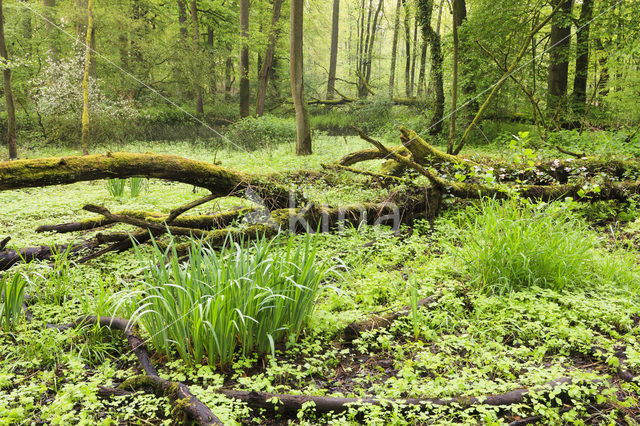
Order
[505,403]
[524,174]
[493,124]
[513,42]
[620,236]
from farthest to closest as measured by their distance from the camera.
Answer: [493,124]
[513,42]
[524,174]
[620,236]
[505,403]

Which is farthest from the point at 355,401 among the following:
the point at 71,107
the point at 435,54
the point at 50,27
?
the point at 50,27

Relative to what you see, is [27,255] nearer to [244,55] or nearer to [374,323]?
[374,323]

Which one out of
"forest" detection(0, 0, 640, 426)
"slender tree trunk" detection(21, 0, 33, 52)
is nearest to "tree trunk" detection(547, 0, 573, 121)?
"forest" detection(0, 0, 640, 426)

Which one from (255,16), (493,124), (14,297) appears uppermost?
(255,16)

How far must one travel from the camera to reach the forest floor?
182 cm

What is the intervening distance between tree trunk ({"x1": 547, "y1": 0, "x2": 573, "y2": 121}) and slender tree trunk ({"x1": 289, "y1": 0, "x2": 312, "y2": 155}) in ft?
21.7

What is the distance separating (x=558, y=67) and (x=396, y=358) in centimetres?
1210

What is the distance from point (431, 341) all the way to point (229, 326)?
133cm

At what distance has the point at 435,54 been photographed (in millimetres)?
12875

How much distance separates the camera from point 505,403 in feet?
6.13

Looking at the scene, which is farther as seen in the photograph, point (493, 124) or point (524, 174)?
point (493, 124)

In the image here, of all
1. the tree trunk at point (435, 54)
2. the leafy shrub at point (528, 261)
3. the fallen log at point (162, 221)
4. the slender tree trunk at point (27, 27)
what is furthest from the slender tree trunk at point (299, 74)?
the slender tree trunk at point (27, 27)

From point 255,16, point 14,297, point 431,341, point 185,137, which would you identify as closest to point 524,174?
point 431,341

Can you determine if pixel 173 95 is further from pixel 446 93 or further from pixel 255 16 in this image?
pixel 446 93
